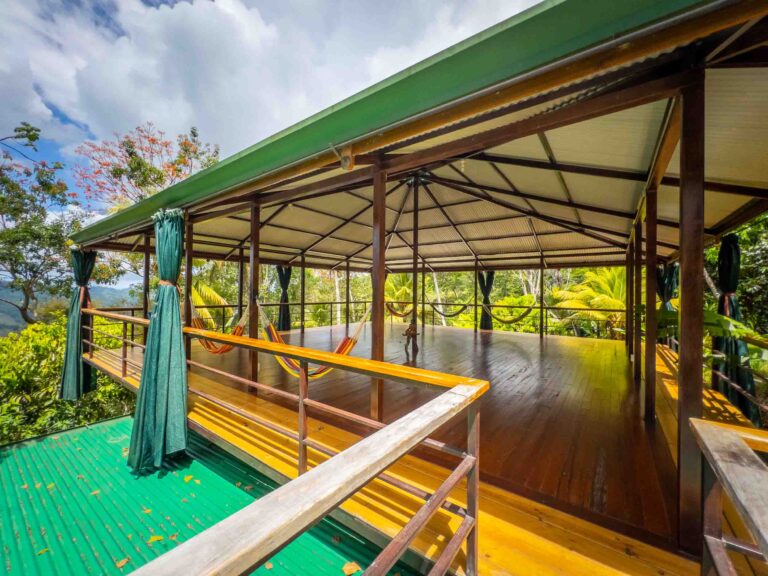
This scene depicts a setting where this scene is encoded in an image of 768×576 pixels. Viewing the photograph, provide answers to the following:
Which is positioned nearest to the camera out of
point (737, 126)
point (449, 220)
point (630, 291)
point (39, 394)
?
point (737, 126)

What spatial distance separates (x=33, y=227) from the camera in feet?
26.3

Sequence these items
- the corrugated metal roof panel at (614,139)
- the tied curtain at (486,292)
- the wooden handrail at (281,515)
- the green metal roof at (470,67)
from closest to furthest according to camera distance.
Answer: the wooden handrail at (281,515)
the green metal roof at (470,67)
the corrugated metal roof panel at (614,139)
the tied curtain at (486,292)

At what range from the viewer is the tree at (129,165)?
814 cm

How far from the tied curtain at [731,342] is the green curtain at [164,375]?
5.00 metres

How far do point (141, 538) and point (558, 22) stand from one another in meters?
2.86

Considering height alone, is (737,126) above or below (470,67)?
above

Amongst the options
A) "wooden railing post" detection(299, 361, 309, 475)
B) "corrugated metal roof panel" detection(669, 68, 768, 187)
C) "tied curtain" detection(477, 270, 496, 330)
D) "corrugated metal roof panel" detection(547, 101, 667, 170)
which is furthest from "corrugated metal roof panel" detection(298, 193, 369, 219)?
"tied curtain" detection(477, 270, 496, 330)

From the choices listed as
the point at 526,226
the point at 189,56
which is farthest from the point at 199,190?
the point at 189,56

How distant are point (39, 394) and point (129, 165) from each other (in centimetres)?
671

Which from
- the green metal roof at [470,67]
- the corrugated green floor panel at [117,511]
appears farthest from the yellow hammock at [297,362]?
the green metal roof at [470,67]

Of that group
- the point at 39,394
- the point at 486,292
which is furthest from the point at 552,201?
the point at 39,394

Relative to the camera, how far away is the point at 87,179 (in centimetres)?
818

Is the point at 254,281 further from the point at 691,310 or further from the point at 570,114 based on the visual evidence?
the point at 691,310

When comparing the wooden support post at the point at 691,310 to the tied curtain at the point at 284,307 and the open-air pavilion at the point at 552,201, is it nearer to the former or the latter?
the open-air pavilion at the point at 552,201
